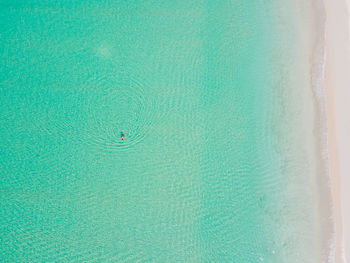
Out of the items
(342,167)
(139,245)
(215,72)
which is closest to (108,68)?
(215,72)

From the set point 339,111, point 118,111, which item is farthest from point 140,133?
point 339,111

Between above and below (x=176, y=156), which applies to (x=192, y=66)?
above

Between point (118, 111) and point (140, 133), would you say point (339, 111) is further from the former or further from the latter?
point (118, 111)

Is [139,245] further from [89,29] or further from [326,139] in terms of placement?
[89,29]

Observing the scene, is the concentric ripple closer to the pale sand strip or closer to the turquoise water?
the turquoise water

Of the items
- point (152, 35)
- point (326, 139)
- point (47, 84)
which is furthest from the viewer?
point (152, 35)

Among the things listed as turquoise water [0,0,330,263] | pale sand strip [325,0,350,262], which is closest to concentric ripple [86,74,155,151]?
turquoise water [0,0,330,263]
